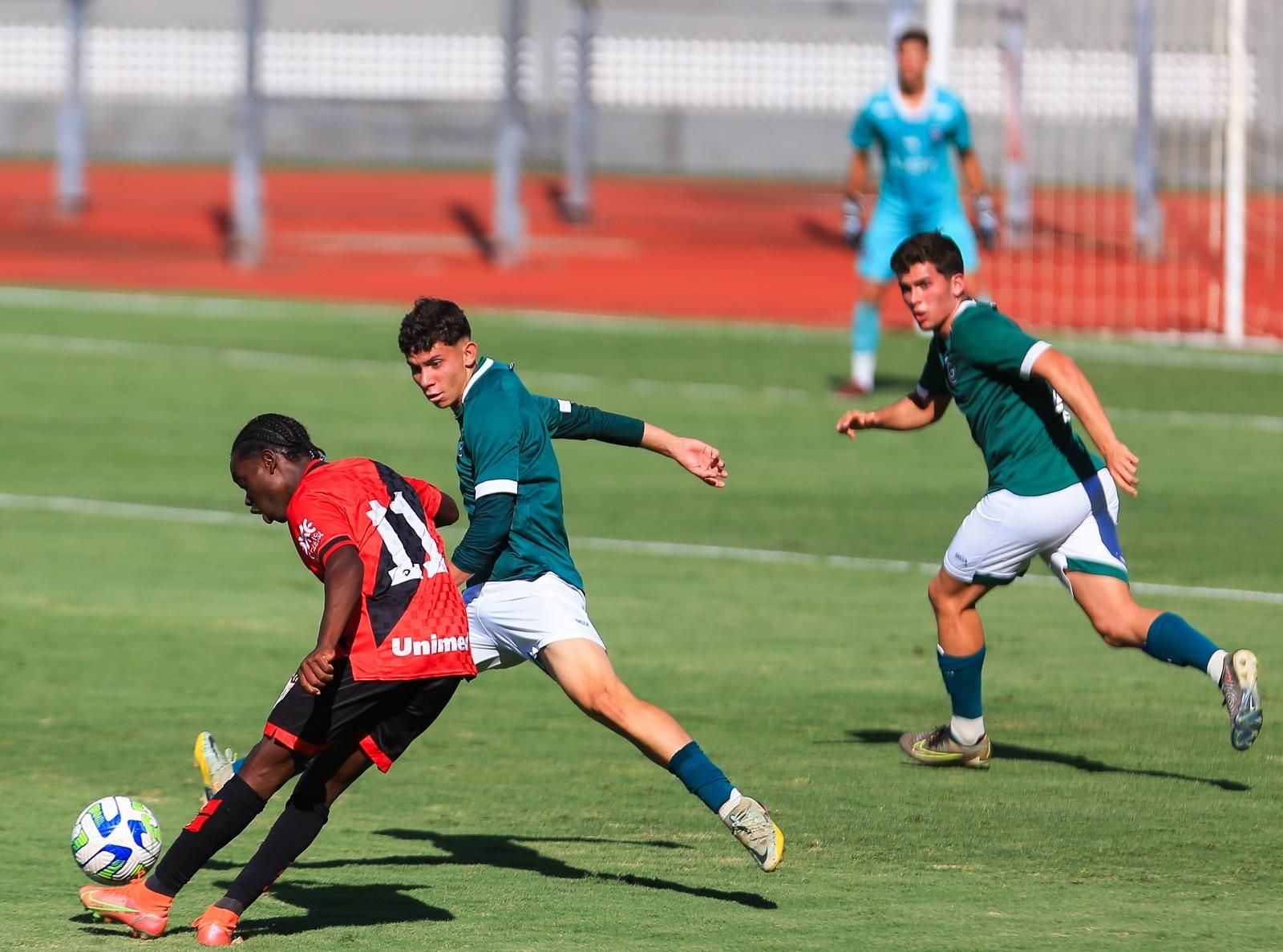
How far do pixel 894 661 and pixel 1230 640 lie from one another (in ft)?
5.01

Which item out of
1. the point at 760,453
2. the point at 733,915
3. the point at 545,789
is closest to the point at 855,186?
the point at 760,453

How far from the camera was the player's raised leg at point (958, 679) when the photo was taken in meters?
7.95

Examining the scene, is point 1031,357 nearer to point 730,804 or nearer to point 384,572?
point 730,804

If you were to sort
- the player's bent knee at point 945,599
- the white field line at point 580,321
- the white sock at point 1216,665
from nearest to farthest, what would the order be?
the white sock at point 1216,665, the player's bent knee at point 945,599, the white field line at point 580,321

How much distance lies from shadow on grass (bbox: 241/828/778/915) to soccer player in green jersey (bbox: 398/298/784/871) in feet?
1.13

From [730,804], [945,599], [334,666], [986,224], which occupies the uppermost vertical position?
[986,224]

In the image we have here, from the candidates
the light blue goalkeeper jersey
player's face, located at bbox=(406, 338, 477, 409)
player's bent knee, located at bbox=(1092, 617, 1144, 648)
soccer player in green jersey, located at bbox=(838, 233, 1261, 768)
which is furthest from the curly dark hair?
the light blue goalkeeper jersey

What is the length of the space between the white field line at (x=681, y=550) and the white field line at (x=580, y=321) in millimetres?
8772

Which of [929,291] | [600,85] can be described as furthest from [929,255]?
[600,85]

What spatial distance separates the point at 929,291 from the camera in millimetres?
7676

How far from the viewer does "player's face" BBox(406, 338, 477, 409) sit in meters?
6.53

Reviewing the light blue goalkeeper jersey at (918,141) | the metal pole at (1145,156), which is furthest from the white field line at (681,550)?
the metal pole at (1145,156)

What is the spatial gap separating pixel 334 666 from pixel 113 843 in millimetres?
873

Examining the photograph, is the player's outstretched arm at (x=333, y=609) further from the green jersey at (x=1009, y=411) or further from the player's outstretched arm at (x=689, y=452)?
the green jersey at (x=1009, y=411)
